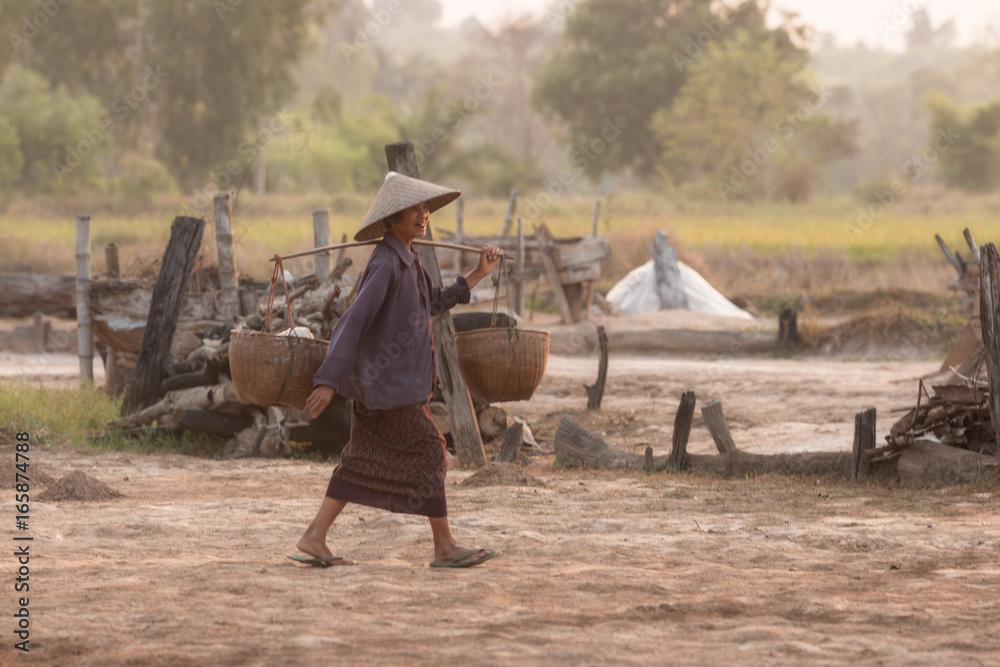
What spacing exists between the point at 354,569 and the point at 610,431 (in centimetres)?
499

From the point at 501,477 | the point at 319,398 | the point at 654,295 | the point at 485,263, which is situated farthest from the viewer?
the point at 654,295

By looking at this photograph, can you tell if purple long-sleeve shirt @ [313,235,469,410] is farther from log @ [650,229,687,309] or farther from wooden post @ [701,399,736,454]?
log @ [650,229,687,309]

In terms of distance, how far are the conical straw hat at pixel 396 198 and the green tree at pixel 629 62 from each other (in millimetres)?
41617

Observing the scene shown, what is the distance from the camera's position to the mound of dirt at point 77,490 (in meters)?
6.32

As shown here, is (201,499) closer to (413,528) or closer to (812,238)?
(413,528)

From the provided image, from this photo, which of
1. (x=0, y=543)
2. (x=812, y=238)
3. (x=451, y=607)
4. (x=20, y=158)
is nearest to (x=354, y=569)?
(x=451, y=607)

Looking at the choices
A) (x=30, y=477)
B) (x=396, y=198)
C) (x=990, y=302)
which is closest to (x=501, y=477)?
(x=396, y=198)

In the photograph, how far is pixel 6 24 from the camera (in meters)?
37.7

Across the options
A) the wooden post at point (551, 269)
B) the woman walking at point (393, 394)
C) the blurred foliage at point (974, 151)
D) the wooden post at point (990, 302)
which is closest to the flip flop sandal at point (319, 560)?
the woman walking at point (393, 394)

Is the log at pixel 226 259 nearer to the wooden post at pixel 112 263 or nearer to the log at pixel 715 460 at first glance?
the wooden post at pixel 112 263

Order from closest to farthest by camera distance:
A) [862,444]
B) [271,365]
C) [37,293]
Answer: [271,365], [862,444], [37,293]

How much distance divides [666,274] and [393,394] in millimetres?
15227

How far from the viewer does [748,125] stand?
41.7 m

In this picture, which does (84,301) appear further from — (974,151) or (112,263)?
(974,151)
